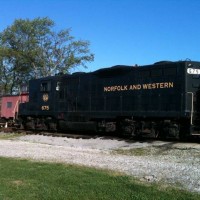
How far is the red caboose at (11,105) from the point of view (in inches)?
1151

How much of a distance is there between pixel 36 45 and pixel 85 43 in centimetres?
761

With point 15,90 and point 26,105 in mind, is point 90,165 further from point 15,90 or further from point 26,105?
point 15,90

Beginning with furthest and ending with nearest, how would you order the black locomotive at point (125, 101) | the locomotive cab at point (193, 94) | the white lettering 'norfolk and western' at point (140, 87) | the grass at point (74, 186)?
the white lettering 'norfolk and western' at point (140, 87) < the black locomotive at point (125, 101) < the locomotive cab at point (193, 94) < the grass at point (74, 186)

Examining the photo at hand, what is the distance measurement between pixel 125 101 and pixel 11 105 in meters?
13.8

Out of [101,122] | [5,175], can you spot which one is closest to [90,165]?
[5,175]

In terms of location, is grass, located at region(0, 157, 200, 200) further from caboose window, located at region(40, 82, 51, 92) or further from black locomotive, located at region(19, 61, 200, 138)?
caboose window, located at region(40, 82, 51, 92)

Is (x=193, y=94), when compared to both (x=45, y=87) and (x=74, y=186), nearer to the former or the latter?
(x=74, y=186)

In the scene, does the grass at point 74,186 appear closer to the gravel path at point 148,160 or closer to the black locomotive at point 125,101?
the gravel path at point 148,160

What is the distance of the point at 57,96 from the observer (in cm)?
2414

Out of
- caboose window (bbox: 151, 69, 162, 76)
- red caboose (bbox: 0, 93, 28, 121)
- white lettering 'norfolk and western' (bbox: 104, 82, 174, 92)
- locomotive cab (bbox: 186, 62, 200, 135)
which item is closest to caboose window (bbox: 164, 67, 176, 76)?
caboose window (bbox: 151, 69, 162, 76)

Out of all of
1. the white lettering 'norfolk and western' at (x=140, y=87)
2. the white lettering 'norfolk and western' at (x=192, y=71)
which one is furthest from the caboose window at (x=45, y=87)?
the white lettering 'norfolk and western' at (x=192, y=71)

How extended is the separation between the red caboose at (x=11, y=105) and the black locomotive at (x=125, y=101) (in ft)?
10.5

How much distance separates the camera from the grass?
680 centimetres

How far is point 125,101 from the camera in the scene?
19531 mm
